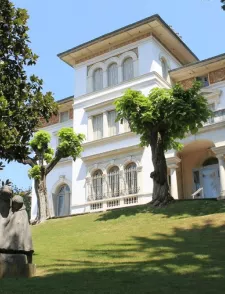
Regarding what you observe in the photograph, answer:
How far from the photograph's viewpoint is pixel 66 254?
1059 cm

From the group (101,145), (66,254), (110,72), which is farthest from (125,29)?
(66,254)

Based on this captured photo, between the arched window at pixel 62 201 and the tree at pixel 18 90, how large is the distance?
59.3 feet

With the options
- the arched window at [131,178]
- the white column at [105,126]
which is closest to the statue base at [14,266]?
the arched window at [131,178]

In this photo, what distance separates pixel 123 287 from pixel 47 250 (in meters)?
5.60

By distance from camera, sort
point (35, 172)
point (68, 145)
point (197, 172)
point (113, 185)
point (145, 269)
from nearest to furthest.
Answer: point (145, 269), point (35, 172), point (68, 145), point (197, 172), point (113, 185)

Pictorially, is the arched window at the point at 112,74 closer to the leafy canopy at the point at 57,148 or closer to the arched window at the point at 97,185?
the arched window at the point at 97,185

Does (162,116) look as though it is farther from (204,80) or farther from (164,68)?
(164,68)

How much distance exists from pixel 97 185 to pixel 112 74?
7931 mm

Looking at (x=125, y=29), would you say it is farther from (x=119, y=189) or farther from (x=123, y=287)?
(x=123, y=287)

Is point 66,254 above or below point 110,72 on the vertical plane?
below

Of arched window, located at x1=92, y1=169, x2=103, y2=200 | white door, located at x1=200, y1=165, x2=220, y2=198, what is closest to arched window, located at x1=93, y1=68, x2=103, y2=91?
arched window, located at x1=92, y1=169, x2=103, y2=200

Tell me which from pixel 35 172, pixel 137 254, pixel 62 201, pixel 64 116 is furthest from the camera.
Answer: pixel 64 116

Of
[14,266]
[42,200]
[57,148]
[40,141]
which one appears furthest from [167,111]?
[14,266]

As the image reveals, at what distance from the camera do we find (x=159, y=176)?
17.7 metres
